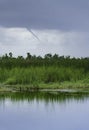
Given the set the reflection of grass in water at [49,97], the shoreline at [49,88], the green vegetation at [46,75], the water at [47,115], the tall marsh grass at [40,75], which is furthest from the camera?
the tall marsh grass at [40,75]

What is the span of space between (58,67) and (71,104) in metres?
52.6

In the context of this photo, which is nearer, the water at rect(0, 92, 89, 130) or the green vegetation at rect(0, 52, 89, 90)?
the water at rect(0, 92, 89, 130)

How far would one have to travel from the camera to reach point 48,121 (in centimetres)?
3419

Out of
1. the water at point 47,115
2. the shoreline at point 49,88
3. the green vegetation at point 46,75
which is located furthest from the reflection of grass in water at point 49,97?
the green vegetation at point 46,75

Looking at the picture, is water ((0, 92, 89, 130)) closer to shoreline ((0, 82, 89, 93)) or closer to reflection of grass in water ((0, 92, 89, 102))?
reflection of grass in water ((0, 92, 89, 102))

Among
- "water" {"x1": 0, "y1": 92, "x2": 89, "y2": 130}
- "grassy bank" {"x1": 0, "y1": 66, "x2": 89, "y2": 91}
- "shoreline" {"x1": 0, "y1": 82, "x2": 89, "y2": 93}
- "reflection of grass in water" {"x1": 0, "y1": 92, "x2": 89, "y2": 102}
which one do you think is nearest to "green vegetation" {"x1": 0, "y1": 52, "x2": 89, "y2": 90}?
"grassy bank" {"x1": 0, "y1": 66, "x2": 89, "y2": 91}

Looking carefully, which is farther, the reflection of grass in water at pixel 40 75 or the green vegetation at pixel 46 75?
the reflection of grass in water at pixel 40 75

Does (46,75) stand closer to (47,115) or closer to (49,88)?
(49,88)

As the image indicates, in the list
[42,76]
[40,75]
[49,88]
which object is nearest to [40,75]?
[40,75]

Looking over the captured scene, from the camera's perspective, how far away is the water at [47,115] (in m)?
31.5

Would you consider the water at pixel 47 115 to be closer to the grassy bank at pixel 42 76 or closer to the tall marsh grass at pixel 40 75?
the grassy bank at pixel 42 76

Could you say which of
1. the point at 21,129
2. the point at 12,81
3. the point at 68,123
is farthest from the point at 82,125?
the point at 12,81

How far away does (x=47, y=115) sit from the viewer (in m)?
38.2

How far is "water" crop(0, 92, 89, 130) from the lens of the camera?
3155cm
